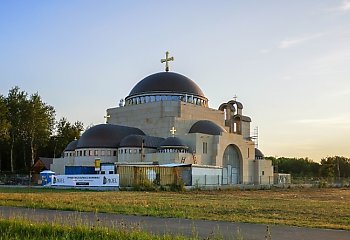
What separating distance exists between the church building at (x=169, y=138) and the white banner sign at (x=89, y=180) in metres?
9.67

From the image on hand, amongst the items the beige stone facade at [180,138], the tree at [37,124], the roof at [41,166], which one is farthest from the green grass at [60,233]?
the tree at [37,124]

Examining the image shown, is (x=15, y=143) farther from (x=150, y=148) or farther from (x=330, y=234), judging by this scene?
(x=330, y=234)

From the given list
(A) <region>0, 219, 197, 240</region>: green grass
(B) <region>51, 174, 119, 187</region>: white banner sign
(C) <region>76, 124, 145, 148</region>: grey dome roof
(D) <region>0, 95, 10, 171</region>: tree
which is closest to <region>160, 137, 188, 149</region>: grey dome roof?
(C) <region>76, 124, 145, 148</region>: grey dome roof

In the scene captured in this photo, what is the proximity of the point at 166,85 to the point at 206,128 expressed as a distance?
9259mm

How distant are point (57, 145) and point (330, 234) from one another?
3270 inches

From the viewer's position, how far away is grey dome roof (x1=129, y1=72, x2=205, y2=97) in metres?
71.7

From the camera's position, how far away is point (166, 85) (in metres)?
71.7

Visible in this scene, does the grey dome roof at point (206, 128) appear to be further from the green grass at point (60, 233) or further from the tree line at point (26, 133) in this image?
the green grass at point (60, 233)

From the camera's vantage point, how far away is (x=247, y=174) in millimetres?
71875

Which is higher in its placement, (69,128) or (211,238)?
(69,128)

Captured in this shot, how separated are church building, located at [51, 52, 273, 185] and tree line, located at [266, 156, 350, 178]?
3174 centimetres

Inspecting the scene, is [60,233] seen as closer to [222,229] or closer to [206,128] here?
[222,229]

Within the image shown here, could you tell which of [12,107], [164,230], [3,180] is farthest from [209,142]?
[164,230]

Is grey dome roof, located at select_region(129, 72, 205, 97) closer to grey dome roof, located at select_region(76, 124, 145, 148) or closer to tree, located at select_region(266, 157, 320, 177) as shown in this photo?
grey dome roof, located at select_region(76, 124, 145, 148)
